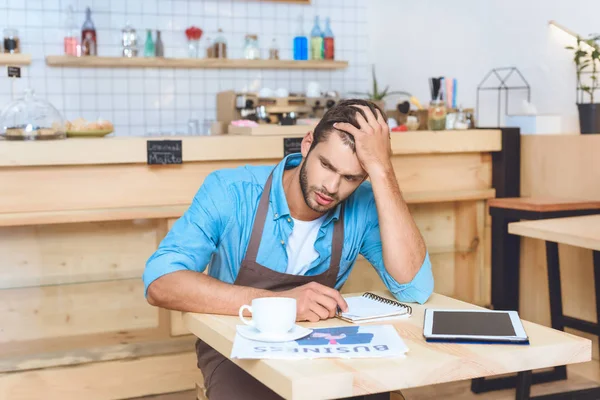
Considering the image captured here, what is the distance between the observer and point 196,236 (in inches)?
73.5

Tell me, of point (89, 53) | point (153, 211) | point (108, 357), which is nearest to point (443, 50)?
point (89, 53)

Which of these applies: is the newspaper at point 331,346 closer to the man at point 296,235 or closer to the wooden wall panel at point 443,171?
the man at point 296,235

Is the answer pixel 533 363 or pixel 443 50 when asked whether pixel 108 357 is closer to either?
pixel 533 363

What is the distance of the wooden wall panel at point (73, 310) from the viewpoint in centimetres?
297

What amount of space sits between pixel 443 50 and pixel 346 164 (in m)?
3.40

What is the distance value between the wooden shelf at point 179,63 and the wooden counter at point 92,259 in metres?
2.26

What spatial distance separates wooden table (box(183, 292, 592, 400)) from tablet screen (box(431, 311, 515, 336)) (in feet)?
Result: 0.13

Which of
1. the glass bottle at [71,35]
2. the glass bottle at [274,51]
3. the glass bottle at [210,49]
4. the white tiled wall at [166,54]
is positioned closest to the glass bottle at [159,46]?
the white tiled wall at [166,54]

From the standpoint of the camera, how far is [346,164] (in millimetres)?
1850

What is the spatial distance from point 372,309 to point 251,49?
4064 millimetres

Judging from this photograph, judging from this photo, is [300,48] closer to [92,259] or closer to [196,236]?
[92,259]

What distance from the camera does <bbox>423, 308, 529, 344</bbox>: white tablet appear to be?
1504 mm

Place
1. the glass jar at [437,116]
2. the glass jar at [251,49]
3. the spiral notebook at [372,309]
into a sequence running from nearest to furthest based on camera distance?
the spiral notebook at [372,309], the glass jar at [437,116], the glass jar at [251,49]

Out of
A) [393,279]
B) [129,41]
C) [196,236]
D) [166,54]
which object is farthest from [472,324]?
[166,54]
